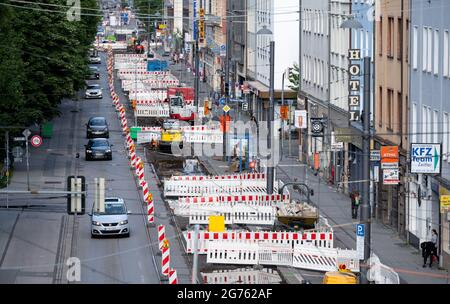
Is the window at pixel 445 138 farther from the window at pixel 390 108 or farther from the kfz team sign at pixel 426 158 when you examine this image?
the window at pixel 390 108

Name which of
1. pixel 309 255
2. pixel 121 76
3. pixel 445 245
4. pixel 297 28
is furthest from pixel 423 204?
pixel 121 76

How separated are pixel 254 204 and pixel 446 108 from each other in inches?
450

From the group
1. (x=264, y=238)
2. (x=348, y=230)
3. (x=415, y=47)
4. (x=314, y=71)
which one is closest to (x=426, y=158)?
(x=264, y=238)

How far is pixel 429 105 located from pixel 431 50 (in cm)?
194

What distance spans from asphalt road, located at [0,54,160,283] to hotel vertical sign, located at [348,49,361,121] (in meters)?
9.83

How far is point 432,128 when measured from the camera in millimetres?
49812

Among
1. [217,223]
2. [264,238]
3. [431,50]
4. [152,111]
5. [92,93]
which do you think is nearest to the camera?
[264,238]

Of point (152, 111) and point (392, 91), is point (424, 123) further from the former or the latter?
point (152, 111)

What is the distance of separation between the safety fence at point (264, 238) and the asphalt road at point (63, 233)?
169cm

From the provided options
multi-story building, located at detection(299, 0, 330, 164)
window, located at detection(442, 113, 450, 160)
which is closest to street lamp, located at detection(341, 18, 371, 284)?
window, located at detection(442, 113, 450, 160)

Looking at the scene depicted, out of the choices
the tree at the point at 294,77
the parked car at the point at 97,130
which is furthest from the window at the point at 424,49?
the tree at the point at 294,77

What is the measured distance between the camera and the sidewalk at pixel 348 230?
1748 inches

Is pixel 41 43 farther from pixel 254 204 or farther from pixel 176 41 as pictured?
pixel 176 41

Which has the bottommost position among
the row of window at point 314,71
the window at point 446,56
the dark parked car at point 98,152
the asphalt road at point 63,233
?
the asphalt road at point 63,233
